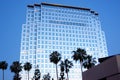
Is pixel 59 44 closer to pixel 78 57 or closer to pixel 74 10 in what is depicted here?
pixel 74 10

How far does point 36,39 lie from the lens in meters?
163

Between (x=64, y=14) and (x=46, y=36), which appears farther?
(x=64, y=14)

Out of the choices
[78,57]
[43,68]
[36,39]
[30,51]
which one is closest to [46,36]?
[36,39]

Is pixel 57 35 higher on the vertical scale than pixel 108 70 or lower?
higher

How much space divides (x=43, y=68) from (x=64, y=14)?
5995 centimetres

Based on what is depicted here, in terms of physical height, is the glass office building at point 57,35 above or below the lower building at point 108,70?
above

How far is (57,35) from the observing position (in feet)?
555

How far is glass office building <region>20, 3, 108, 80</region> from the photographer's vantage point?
6161 inches

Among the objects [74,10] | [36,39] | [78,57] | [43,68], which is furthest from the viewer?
[74,10]

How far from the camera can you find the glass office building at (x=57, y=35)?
6161 inches

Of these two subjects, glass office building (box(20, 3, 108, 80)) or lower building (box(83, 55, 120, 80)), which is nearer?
lower building (box(83, 55, 120, 80))

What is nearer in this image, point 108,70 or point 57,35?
point 108,70

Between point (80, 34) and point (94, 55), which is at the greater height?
point (80, 34)

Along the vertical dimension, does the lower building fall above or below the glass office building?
Answer: below
